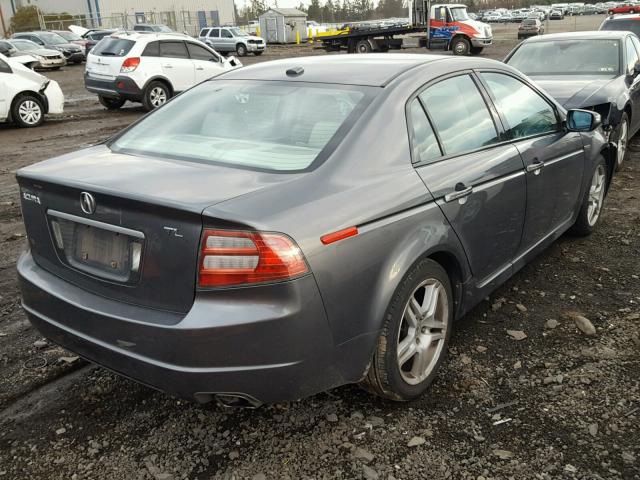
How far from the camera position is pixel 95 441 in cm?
272

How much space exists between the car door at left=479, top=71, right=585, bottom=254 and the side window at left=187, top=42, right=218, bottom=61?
40.8ft

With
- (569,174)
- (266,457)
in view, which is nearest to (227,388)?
(266,457)

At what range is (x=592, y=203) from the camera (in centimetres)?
506

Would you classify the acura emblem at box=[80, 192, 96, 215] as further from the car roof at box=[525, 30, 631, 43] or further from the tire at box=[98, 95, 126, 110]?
the tire at box=[98, 95, 126, 110]

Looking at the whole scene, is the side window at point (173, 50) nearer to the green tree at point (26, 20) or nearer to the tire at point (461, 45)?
the tire at point (461, 45)

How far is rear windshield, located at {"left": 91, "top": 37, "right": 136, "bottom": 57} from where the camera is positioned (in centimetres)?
1407

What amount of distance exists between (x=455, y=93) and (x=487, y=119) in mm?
279

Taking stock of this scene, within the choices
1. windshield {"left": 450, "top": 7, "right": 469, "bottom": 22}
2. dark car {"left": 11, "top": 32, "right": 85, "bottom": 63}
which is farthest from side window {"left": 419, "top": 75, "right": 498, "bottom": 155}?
dark car {"left": 11, "top": 32, "right": 85, "bottom": 63}

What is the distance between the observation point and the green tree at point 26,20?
5284cm

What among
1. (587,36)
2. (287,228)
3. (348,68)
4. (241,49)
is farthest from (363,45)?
(287,228)

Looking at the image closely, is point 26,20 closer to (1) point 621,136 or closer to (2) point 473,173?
(1) point 621,136

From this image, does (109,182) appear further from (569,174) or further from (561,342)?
(569,174)

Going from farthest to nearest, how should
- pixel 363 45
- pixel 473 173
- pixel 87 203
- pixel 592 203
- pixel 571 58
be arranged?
1. pixel 363 45
2. pixel 571 58
3. pixel 592 203
4. pixel 473 173
5. pixel 87 203

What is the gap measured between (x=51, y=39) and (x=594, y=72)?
31.5 m
